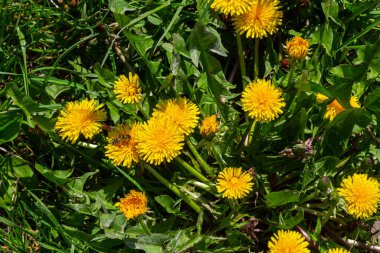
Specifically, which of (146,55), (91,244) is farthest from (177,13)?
(91,244)

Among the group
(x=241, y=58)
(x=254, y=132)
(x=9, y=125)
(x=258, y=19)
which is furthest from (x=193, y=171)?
(x=9, y=125)

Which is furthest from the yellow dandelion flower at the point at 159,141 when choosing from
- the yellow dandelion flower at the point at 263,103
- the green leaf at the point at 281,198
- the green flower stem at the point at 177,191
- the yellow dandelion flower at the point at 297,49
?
the yellow dandelion flower at the point at 297,49

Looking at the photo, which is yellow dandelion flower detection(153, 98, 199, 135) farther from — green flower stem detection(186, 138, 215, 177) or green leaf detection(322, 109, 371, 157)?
green leaf detection(322, 109, 371, 157)

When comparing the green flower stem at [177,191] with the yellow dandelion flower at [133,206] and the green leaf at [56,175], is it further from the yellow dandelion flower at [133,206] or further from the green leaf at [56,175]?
the green leaf at [56,175]

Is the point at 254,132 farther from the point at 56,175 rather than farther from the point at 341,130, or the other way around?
the point at 56,175

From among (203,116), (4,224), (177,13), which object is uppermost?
(177,13)

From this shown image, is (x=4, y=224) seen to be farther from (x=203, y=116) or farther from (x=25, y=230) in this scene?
(x=203, y=116)
